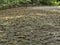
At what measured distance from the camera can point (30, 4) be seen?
2078 cm

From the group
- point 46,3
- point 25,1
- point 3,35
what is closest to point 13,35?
point 3,35

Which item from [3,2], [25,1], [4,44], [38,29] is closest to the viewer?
[4,44]

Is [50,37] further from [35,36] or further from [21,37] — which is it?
[21,37]

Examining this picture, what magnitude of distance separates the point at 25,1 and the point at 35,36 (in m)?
14.1

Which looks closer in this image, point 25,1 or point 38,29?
point 38,29

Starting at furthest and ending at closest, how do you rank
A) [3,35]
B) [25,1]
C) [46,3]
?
[46,3]
[25,1]
[3,35]

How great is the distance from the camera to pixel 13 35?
6.43 meters

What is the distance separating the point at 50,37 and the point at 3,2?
12450 millimetres

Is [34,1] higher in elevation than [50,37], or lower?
lower

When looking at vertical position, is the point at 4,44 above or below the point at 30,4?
above

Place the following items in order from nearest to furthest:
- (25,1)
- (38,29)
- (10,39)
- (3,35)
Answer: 1. (10,39)
2. (3,35)
3. (38,29)
4. (25,1)

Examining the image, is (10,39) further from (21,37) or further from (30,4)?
(30,4)

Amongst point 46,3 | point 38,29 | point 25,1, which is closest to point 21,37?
point 38,29

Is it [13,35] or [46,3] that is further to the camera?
[46,3]
